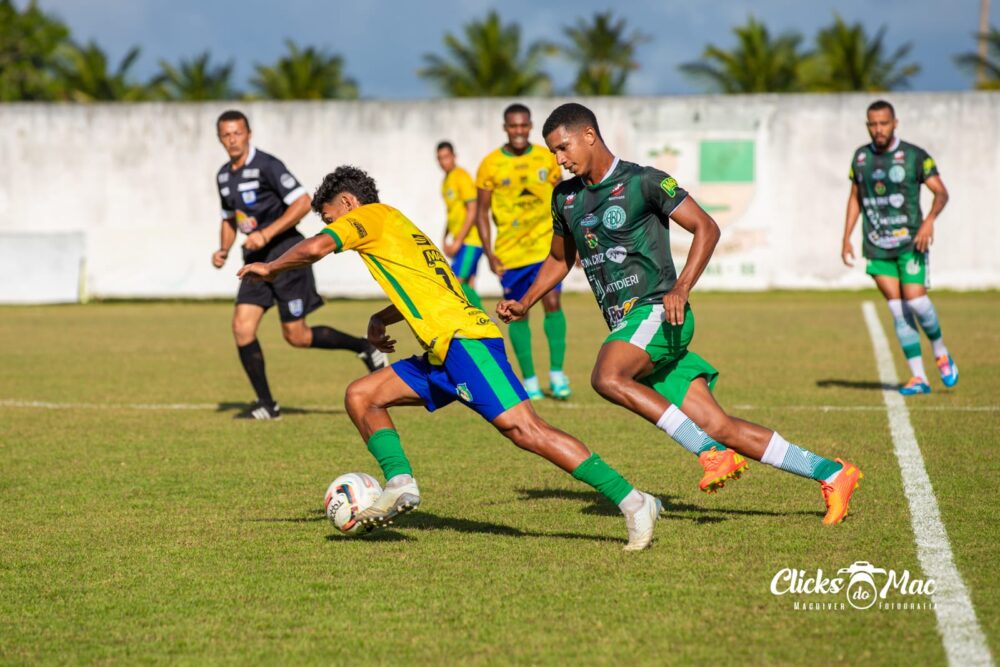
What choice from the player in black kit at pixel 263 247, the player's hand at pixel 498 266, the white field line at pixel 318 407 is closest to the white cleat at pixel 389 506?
the player in black kit at pixel 263 247

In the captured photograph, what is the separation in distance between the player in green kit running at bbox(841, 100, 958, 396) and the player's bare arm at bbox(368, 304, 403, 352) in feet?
18.8

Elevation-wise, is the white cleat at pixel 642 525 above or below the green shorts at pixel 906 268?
below

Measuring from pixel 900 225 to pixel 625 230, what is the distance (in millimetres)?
5557

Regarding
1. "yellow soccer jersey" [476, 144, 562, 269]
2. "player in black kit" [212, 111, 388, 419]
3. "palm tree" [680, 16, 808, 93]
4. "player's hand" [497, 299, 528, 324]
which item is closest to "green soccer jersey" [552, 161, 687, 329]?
"player's hand" [497, 299, 528, 324]

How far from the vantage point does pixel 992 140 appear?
2511 centimetres

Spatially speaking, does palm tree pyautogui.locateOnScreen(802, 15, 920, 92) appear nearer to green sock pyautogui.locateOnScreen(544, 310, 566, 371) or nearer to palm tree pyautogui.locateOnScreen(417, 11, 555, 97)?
palm tree pyautogui.locateOnScreen(417, 11, 555, 97)

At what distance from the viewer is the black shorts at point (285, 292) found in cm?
1000

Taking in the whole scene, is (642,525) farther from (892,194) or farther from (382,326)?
(892,194)

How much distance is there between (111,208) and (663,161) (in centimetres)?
1081

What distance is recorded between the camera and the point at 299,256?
5410mm

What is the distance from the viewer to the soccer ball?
229 inches

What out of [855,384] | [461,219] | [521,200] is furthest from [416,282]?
[461,219]

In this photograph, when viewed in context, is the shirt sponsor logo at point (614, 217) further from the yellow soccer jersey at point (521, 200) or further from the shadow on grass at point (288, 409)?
the yellow soccer jersey at point (521, 200)
